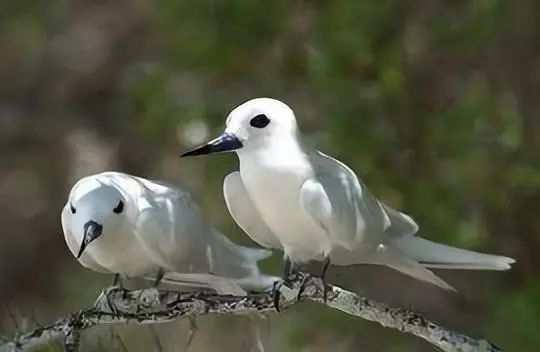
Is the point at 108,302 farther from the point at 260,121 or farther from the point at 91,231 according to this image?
the point at 260,121

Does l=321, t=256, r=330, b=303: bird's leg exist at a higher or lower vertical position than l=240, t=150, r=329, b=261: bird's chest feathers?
lower

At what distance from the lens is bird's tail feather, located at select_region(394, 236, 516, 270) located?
2.28 ft

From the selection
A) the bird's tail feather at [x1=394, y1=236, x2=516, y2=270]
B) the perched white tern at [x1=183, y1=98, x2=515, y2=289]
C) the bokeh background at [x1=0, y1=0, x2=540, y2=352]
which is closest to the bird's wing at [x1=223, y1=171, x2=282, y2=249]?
the perched white tern at [x1=183, y1=98, x2=515, y2=289]

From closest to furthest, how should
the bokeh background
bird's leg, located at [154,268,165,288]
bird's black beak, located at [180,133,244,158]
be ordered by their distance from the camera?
bird's black beak, located at [180,133,244,158] → bird's leg, located at [154,268,165,288] → the bokeh background

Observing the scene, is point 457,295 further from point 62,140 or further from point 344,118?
point 62,140

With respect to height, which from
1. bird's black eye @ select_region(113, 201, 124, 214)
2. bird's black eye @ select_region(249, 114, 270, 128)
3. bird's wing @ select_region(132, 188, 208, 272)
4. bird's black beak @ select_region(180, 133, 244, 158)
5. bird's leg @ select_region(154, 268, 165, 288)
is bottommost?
→ bird's leg @ select_region(154, 268, 165, 288)

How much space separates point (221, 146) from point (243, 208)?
0.23 ft

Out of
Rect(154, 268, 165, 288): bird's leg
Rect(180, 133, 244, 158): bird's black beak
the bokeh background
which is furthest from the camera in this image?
the bokeh background

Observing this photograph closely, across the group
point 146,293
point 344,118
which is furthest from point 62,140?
point 146,293

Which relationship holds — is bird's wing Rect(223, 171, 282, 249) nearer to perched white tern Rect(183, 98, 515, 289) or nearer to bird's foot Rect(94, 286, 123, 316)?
perched white tern Rect(183, 98, 515, 289)

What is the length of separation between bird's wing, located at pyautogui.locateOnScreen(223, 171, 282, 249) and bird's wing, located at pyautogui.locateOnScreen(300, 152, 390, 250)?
0.05 metres

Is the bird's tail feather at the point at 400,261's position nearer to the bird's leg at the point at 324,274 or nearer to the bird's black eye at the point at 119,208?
the bird's leg at the point at 324,274

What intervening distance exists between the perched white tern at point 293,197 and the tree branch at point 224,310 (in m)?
0.03

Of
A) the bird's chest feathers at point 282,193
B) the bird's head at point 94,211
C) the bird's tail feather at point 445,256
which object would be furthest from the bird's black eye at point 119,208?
the bird's tail feather at point 445,256
